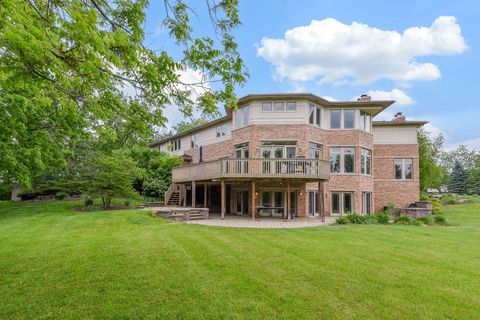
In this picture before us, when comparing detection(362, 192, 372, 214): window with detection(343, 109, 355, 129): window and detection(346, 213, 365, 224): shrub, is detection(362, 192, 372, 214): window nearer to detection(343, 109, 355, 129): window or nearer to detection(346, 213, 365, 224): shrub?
detection(343, 109, 355, 129): window

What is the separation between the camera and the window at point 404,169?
20891mm

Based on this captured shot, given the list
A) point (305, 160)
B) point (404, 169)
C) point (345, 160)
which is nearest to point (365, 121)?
point (345, 160)

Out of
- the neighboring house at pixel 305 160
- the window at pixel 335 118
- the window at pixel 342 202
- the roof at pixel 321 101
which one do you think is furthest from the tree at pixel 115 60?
the window at pixel 342 202

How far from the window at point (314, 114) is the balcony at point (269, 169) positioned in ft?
11.4

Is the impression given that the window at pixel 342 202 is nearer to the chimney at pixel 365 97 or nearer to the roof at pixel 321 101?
the roof at pixel 321 101

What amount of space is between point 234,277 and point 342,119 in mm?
15915

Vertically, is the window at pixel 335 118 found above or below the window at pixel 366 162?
above

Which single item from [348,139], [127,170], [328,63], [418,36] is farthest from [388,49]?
[127,170]

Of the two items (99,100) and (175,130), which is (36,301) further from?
(175,130)

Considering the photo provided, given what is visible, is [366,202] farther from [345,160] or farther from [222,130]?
[222,130]

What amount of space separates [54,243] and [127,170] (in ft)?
34.8

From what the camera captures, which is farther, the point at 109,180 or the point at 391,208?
the point at 391,208

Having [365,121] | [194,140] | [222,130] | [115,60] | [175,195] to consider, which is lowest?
[175,195]

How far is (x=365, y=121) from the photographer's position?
19516mm
